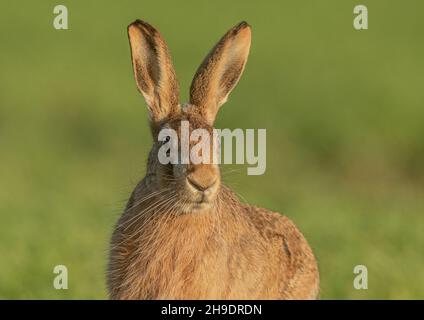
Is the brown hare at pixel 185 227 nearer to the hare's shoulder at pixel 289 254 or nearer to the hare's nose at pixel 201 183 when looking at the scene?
the hare's shoulder at pixel 289 254

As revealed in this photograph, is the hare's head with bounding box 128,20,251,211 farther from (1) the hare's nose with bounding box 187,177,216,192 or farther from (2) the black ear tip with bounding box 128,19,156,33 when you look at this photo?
(1) the hare's nose with bounding box 187,177,216,192

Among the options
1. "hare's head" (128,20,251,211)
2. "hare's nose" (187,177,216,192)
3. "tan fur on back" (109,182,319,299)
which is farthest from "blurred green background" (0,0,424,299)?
"hare's nose" (187,177,216,192)

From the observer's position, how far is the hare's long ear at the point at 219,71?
6809 millimetres

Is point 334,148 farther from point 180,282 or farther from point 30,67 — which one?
point 180,282

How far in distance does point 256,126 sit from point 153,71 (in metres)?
15.1

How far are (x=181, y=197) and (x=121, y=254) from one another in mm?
755

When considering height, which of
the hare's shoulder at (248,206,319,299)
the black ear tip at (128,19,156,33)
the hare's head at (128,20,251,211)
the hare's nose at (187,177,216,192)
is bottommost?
the hare's shoulder at (248,206,319,299)

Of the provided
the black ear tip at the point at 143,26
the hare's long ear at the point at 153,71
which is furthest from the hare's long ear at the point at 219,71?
the black ear tip at the point at 143,26

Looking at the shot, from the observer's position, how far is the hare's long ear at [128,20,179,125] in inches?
268

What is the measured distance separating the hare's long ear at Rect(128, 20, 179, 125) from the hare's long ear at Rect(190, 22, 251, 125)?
0.48 feet

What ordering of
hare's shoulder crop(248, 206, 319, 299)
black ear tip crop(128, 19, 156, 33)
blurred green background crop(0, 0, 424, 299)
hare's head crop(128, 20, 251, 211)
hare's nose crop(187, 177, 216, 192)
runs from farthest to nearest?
blurred green background crop(0, 0, 424, 299), hare's shoulder crop(248, 206, 319, 299), black ear tip crop(128, 19, 156, 33), hare's head crop(128, 20, 251, 211), hare's nose crop(187, 177, 216, 192)

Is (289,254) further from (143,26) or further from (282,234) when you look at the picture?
(143,26)

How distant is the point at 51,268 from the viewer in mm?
10625

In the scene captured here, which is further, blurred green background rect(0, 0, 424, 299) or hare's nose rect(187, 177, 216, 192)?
blurred green background rect(0, 0, 424, 299)
